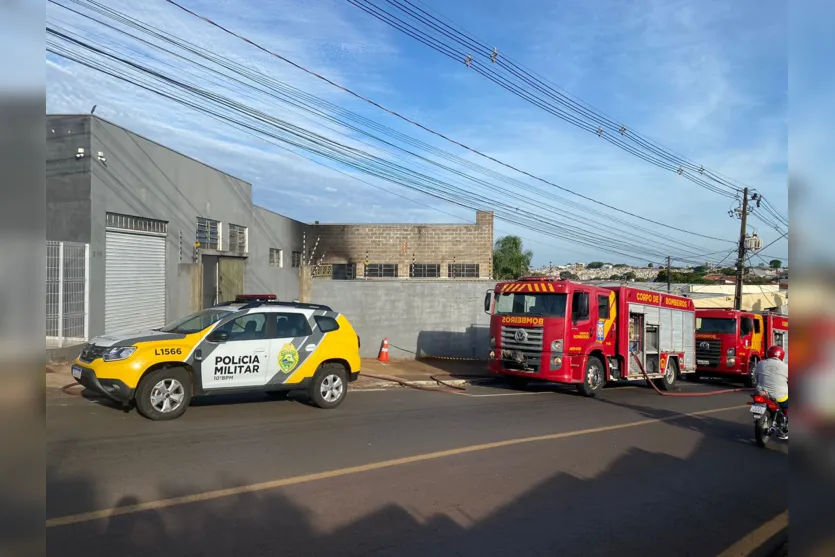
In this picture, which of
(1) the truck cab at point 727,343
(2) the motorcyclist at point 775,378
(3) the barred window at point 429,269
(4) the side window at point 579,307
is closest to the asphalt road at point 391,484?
(2) the motorcyclist at point 775,378

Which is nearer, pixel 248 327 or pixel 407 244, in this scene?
pixel 248 327

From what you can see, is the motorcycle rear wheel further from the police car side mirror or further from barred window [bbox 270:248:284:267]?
barred window [bbox 270:248:284:267]

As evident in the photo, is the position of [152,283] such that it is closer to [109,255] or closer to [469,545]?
[109,255]

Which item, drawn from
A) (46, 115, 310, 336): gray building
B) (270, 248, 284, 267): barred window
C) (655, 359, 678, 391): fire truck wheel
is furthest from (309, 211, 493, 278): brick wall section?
(655, 359, 678, 391): fire truck wheel

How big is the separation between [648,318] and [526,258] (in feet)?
93.7

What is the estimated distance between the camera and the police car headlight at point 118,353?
28.3ft

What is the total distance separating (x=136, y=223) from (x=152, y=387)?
8.19 metres

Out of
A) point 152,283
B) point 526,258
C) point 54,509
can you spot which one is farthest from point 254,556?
point 526,258

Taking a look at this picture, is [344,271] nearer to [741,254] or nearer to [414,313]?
[414,313]

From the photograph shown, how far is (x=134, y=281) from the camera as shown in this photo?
1549cm

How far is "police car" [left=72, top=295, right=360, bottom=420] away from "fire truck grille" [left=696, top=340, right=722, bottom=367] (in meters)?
15.9

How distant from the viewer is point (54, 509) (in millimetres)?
5152

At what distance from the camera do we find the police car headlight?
8634 millimetres

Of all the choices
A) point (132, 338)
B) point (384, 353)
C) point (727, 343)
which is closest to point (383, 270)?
point (384, 353)
